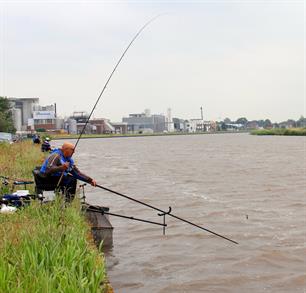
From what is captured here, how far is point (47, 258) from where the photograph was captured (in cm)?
526

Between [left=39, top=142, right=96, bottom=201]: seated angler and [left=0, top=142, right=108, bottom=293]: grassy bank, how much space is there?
50.4 inches

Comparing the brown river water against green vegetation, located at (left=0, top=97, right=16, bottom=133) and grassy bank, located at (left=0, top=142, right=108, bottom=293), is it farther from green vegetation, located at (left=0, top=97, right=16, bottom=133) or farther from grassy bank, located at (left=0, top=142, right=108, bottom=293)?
green vegetation, located at (left=0, top=97, right=16, bottom=133)

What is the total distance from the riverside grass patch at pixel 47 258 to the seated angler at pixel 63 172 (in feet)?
4.49

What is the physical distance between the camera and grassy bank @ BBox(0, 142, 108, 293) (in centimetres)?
453

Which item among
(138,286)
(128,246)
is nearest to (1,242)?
(138,286)

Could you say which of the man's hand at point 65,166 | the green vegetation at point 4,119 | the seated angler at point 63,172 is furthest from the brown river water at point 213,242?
the green vegetation at point 4,119

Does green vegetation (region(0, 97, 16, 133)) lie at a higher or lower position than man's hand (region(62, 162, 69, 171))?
higher

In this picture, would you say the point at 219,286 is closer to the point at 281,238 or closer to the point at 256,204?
the point at 281,238

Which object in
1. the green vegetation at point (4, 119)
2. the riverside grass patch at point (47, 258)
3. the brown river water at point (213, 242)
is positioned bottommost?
the brown river water at point (213, 242)

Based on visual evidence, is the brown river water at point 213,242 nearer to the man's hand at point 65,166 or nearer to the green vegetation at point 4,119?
the man's hand at point 65,166

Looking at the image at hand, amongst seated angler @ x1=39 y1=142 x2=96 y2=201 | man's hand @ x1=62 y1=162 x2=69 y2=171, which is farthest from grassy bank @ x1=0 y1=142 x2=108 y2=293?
seated angler @ x1=39 y1=142 x2=96 y2=201

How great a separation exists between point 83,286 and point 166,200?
43.1 ft

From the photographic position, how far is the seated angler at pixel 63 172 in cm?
869

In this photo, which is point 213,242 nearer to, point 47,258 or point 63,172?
point 63,172
